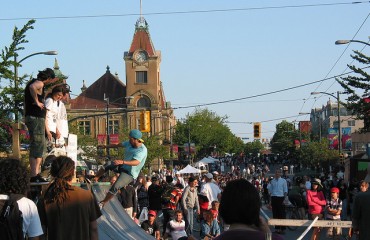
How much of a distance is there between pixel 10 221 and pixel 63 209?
659mm

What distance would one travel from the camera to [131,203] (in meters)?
18.5

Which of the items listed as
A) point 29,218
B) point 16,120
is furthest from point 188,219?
point 29,218

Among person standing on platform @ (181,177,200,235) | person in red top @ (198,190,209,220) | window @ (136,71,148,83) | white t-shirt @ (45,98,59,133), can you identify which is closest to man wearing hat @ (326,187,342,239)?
person in red top @ (198,190,209,220)

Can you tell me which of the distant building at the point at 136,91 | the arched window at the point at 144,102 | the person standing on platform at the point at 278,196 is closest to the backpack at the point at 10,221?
the person standing on platform at the point at 278,196

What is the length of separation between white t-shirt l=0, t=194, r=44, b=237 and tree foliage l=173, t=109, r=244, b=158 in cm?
10956

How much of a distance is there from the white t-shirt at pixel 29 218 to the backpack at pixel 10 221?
0.06 metres

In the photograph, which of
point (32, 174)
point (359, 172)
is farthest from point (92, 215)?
point (359, 172)

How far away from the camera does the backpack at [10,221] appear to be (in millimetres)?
5973

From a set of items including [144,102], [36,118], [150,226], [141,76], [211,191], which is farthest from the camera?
[141,76]

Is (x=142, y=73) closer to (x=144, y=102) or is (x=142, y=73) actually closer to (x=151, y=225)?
(x=144, y=102)

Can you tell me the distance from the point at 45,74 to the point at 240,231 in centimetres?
634

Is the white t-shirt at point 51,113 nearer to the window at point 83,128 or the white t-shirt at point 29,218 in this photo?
the white t-shirt at point 29,218

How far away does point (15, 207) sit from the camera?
602cm

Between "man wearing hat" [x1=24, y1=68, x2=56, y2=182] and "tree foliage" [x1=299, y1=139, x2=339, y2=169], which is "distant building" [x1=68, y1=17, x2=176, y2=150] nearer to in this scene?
"tree foliage" [x1=299, y1=139, x2=339, y2=169]
